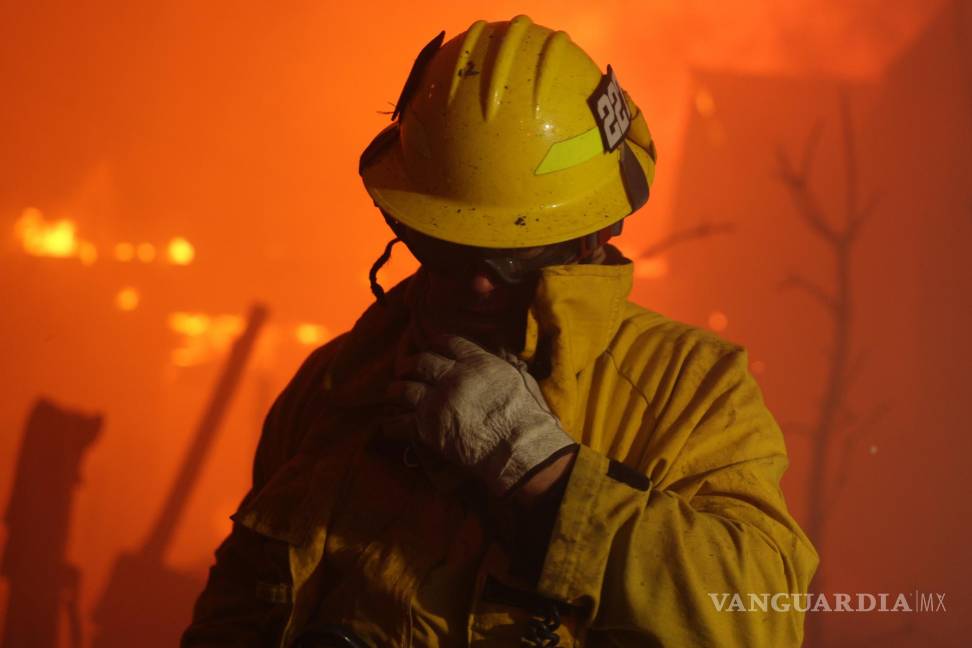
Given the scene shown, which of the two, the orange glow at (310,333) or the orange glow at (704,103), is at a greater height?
the orange glow at (704,103)

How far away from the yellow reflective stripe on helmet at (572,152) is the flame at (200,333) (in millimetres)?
1599

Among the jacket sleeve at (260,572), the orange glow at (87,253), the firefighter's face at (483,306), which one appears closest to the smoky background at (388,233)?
the orange glow at (87,253)

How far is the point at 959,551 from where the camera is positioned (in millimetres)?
2592

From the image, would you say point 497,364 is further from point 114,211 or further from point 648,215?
point 114,211

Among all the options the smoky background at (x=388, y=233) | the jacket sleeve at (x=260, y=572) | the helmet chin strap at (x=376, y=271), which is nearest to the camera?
the jacket sleeve at (x=260, y=572)

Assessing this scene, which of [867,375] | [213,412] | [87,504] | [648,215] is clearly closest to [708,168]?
[648,215]

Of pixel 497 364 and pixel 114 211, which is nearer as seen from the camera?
pixel 497 364

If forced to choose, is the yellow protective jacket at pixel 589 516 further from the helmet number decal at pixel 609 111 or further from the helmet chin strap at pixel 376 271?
the helmet number decal at pixel 609 111

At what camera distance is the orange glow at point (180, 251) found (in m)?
2.60

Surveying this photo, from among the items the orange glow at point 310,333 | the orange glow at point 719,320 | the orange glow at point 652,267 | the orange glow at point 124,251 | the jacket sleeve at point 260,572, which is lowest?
the jacket sleeve at point 260,572

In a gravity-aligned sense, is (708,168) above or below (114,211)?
above

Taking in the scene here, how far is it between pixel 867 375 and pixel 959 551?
0.55 meters

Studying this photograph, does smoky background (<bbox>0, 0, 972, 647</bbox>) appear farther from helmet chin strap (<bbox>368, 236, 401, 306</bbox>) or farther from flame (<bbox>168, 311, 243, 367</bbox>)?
helmet chin strap (<bbox>368, 236, 401, 306</bbox>)

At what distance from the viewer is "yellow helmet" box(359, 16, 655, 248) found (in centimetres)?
126
